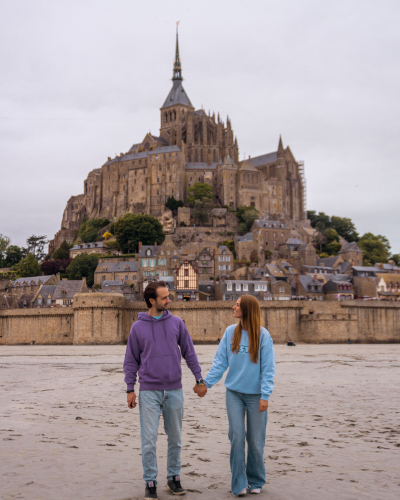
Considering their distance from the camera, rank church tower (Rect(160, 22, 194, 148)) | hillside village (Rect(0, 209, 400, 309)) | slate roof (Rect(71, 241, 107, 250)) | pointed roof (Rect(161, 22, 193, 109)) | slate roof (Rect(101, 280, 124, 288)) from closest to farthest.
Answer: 1. hillside village (Rect(0, 209, 400, 309))
2. slate roof (Rect(101, 280, 124, 288))
3. slate roof (Rect(71, 241, 107, 250))
4. church tower (Rect(160, 22, 194, 148))
5. pointed roof (Rect(161, 22, 193, 109))

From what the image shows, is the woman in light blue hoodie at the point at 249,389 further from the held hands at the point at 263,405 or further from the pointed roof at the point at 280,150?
the pointed roof at the point at 280,150

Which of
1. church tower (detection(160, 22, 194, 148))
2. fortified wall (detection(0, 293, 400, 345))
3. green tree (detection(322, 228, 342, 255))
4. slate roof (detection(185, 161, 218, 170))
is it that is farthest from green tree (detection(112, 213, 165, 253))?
green tree (detection(322, 228, 342, 255))

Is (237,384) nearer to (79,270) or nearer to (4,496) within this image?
(4,496)

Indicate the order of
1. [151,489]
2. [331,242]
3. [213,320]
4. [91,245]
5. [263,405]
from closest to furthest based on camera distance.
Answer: [151,489] < [263,405] < [213,320] < [91,245] < [331,242]

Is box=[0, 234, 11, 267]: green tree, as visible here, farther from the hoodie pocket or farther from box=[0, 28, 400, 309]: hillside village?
the hoodie pocket

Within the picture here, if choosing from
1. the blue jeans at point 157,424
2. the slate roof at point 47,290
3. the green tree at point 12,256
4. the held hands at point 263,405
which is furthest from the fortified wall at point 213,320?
the held hands at point 263,405

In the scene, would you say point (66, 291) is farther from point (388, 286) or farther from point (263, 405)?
point (263, 405)

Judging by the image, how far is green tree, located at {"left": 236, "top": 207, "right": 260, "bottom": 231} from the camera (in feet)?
286

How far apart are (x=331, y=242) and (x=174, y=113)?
1583 inches

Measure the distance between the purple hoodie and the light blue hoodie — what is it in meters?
0.40

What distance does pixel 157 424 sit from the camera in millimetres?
6898

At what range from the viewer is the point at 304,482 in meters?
7.08

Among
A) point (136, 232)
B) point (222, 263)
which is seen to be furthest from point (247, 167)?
point (222, 263)

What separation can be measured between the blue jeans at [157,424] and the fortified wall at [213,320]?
1728 inches
